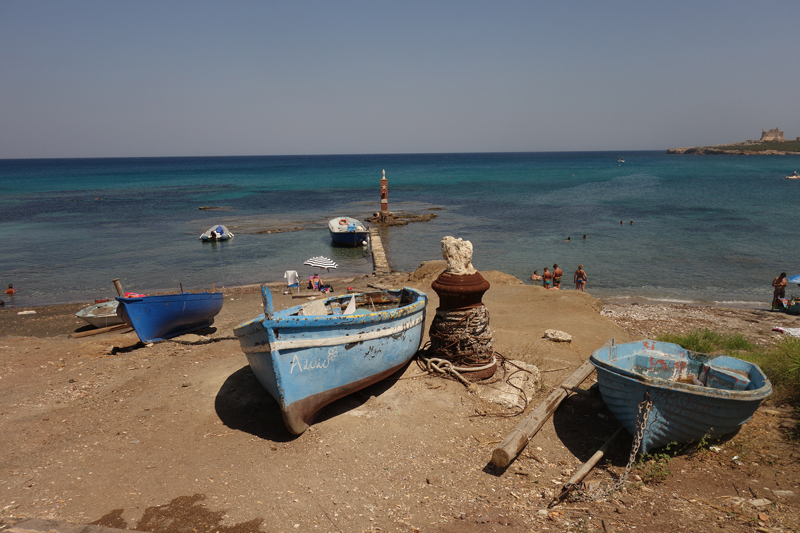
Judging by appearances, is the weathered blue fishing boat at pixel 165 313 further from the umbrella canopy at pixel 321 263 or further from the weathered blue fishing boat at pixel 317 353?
the umbrella canopy at pixel 321 263

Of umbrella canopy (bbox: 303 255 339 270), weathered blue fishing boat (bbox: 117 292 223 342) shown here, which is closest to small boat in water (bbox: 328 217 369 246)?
umbrella canopy (bbox: 303 255 339 270)

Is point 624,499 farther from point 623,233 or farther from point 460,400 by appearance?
point 623,233

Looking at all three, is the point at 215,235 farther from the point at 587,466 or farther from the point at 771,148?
the point at 771,148

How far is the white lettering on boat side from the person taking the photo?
6496 mm

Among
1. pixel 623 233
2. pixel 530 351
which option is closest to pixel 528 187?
pixel 623 233

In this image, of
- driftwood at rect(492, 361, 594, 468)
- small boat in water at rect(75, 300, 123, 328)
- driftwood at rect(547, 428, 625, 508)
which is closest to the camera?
driftwood at rect(547, 428, 625, 508)

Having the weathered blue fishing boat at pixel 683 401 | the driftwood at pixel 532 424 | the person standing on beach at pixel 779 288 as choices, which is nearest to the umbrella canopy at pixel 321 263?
the driftwood at pixel 532 424

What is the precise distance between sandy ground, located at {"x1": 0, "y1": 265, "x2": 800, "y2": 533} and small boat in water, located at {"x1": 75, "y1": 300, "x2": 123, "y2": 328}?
4.85m

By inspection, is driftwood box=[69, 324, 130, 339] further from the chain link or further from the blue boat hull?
the blue boat hull

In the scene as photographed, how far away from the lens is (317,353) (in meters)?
6.67

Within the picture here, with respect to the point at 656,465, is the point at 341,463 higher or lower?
lower

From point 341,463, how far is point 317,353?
1.55m

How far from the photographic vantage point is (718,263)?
24.1 meters

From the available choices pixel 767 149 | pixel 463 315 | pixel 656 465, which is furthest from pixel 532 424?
pixel 767 149
